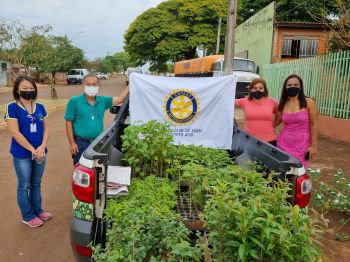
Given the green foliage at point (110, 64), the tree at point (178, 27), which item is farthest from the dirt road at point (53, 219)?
the green foliage at point (110, 64)

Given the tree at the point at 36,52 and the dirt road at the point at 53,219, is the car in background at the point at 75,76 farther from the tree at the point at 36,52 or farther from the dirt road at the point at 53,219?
the dirt road at the point at 53,219

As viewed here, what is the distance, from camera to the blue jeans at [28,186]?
13.0 ft

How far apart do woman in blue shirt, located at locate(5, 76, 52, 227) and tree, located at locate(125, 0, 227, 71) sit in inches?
1232

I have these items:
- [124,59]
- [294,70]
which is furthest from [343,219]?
[124,59]

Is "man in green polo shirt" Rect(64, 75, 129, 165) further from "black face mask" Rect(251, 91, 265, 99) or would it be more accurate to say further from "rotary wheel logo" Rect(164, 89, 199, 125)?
"black face mask" Rect(251, 91, 265, 99)

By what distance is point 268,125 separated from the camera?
4238 millimetres

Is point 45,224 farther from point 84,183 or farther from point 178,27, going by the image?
point 178,27

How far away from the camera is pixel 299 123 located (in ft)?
12.8

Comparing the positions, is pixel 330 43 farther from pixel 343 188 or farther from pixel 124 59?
pixel 124 59

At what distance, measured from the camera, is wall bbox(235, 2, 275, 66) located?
68.4ft

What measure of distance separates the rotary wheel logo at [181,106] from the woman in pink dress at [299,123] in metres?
1.11

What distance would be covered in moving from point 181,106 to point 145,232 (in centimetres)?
218

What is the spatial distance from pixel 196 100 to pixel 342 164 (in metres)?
4.43

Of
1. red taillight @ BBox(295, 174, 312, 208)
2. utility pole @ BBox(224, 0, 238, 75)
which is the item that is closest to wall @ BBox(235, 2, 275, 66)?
utility pole @ BBox(224, 0, 238, 75)
